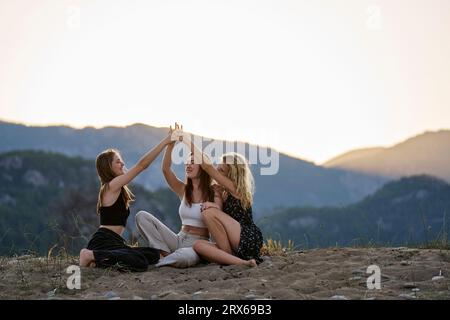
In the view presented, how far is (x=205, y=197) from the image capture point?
27.1 feet

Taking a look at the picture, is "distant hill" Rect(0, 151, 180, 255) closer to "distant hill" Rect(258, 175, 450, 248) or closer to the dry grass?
"distant hill" Rect(258, 175, 450, 248)

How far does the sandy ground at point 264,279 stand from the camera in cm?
626

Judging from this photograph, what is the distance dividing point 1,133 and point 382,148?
269ft

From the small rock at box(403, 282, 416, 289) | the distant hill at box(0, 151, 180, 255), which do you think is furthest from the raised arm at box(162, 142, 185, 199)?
the distant hill at box(0, 151, 180, 255)

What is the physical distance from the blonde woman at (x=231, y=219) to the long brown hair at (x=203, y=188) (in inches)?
6.7

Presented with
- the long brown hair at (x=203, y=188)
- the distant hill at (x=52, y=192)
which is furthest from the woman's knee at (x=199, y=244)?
the distant hill at (x=52, y=192)

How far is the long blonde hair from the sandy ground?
79 centimetres

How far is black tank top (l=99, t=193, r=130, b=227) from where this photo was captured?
8.18 m

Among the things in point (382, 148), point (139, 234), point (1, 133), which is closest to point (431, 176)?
point (382, 148)

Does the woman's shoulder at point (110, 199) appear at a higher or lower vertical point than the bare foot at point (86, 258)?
higher

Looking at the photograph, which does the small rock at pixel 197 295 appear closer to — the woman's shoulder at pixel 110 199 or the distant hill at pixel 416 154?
the woman's shoulder at pixel 110 199

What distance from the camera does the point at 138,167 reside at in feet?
25.9

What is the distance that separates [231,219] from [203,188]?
1.85ft
